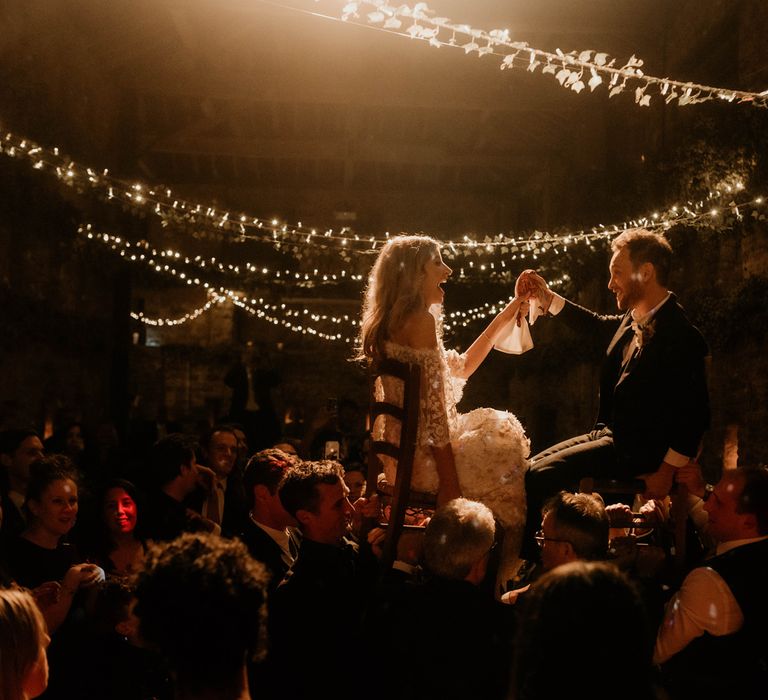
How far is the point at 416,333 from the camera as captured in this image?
336cm

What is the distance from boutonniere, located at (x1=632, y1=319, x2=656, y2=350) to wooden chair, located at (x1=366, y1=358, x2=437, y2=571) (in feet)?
2.73

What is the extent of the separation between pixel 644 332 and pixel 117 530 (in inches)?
95.0

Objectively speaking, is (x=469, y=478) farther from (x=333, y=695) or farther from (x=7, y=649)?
(x=7, y=649)

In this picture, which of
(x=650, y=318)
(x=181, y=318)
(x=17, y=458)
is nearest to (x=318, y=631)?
(x=650, y=318)

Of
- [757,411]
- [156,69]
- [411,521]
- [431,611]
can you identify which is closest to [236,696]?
[431,611]

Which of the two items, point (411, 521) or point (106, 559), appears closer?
point (411, 521)

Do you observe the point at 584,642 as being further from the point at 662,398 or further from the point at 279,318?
the point at 279,318

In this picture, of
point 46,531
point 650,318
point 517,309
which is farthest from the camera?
point 517,309

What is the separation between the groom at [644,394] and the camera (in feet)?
10.5

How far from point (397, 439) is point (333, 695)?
3.33ft

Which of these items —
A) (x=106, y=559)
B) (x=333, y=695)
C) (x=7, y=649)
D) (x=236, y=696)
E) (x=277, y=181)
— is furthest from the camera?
(x=277, y=181)

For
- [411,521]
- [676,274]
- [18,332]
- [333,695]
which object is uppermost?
[676,274]

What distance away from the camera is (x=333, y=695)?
2658 mm

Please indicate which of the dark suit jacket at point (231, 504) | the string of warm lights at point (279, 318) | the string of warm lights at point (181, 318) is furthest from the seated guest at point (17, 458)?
the string of warm lights at point (181, 318)
